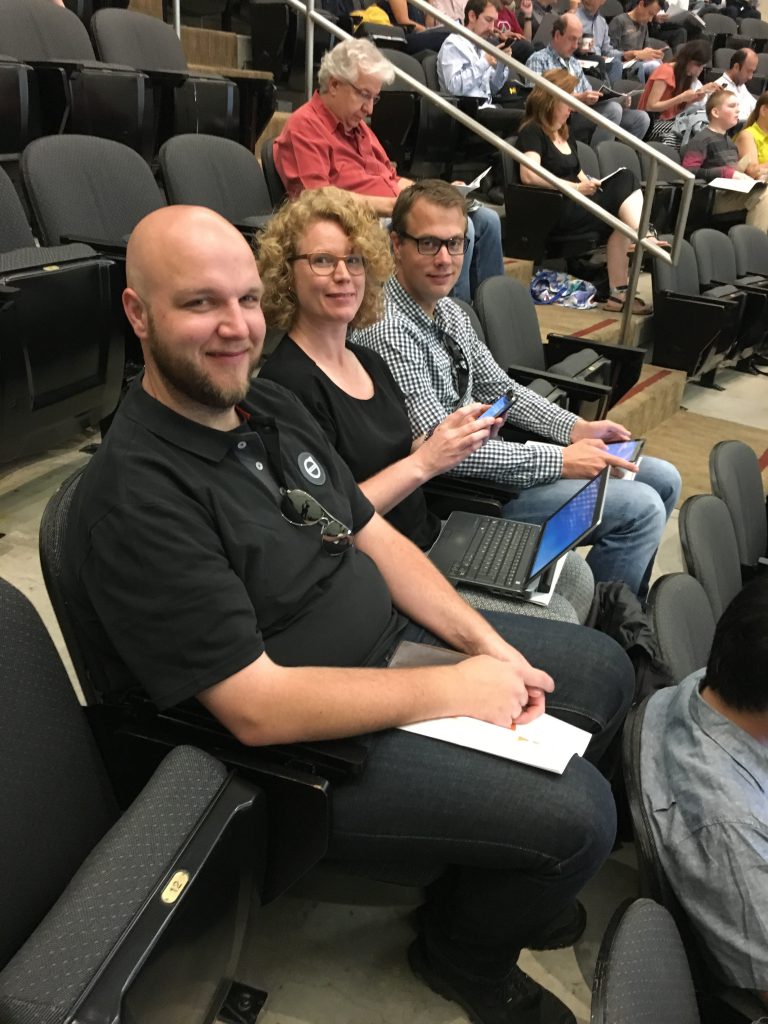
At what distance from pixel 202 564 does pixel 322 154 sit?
84.7 inches

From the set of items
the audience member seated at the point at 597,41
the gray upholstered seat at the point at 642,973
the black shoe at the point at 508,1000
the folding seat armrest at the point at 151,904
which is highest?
the audience member seated at the point at 597,41

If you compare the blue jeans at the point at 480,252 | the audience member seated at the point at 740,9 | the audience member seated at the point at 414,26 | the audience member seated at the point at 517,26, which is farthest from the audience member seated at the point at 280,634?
the audience member seated at the point at 740,9

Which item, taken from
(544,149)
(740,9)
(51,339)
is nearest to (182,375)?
(51,339)

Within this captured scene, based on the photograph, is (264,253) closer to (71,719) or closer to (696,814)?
(71,719)

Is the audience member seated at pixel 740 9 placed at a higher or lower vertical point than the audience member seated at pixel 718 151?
higher

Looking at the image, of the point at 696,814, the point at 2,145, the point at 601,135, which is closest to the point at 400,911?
the point at 696,814

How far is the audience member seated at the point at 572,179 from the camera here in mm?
3807

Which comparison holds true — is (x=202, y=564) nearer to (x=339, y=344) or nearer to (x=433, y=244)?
(x=339, y=344)

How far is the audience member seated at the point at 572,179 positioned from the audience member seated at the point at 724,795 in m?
3.00

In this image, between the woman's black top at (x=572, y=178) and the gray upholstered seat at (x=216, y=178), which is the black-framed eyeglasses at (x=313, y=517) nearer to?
the gray upholstered seat at (x=216, y=178)

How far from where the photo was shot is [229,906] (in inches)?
31.8

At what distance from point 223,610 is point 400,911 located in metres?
0.66

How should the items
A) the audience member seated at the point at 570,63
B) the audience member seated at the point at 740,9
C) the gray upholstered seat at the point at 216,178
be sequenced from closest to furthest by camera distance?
the gray upholstered seat at the point at 216,178 < the audience member seated at the point at 570,63 < the audience member seated at the point at 740,9

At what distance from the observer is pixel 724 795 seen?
3.32 feet
